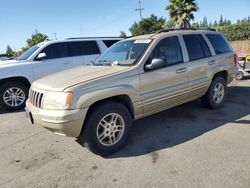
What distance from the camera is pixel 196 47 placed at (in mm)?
4980

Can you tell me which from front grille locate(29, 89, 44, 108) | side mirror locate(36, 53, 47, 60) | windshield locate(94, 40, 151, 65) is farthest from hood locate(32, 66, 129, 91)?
side mirror locate(36, 53, 47, 60)

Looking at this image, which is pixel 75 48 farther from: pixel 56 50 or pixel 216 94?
pixel 216 94

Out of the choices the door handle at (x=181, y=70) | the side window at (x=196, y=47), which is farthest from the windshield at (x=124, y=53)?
the side window at (x=196, y=47)

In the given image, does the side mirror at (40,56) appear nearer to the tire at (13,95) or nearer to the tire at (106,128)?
the tire at (13,95)

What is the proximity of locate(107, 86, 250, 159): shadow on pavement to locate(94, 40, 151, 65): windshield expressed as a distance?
1.38 metres

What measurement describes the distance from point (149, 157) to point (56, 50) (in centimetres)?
539

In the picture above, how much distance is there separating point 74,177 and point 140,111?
60.5 inches

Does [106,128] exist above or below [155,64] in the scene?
below

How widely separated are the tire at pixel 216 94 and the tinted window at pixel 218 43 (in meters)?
0.67

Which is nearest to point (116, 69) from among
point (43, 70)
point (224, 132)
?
point (224, 132)

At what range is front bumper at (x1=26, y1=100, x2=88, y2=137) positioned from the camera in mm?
3254

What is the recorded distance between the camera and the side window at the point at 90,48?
8.19 metres

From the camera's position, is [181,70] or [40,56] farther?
[40,56]

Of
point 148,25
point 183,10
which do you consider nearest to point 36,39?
point 148,25
